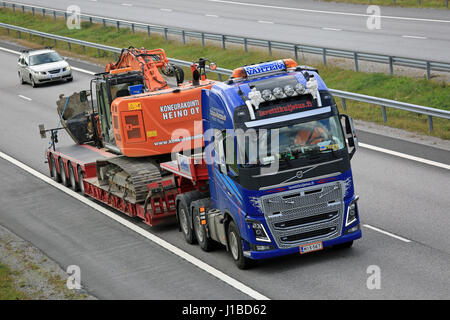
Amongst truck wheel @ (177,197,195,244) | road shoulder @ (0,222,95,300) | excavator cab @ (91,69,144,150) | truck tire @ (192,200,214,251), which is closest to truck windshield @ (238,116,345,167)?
truck tire @ (192,200,214,251)

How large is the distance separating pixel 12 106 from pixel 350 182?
76.3 feet

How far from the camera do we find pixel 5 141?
94.9ft

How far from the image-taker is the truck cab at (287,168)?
45.6 ft

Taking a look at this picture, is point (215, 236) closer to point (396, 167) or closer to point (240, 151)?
point (240, 151)

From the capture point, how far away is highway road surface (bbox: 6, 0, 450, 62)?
35.8 m

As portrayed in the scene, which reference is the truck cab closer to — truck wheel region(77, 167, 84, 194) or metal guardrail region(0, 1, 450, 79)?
truck wheel region(77, 167, 84, 194)

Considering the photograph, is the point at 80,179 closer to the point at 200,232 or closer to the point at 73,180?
the point at 73,180

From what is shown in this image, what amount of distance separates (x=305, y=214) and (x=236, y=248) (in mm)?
1458

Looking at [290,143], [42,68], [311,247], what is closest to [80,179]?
[290,143]

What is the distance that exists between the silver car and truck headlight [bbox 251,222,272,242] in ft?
83.9

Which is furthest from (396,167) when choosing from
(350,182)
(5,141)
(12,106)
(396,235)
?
(12,106)

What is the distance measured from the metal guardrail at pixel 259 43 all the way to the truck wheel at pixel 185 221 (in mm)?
13331

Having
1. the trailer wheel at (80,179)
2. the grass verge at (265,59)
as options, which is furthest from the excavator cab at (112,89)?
the grass verge at (265,59)

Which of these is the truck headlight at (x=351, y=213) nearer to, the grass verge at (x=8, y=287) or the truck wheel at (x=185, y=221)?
the truck wheel at (x=185, y=221)
